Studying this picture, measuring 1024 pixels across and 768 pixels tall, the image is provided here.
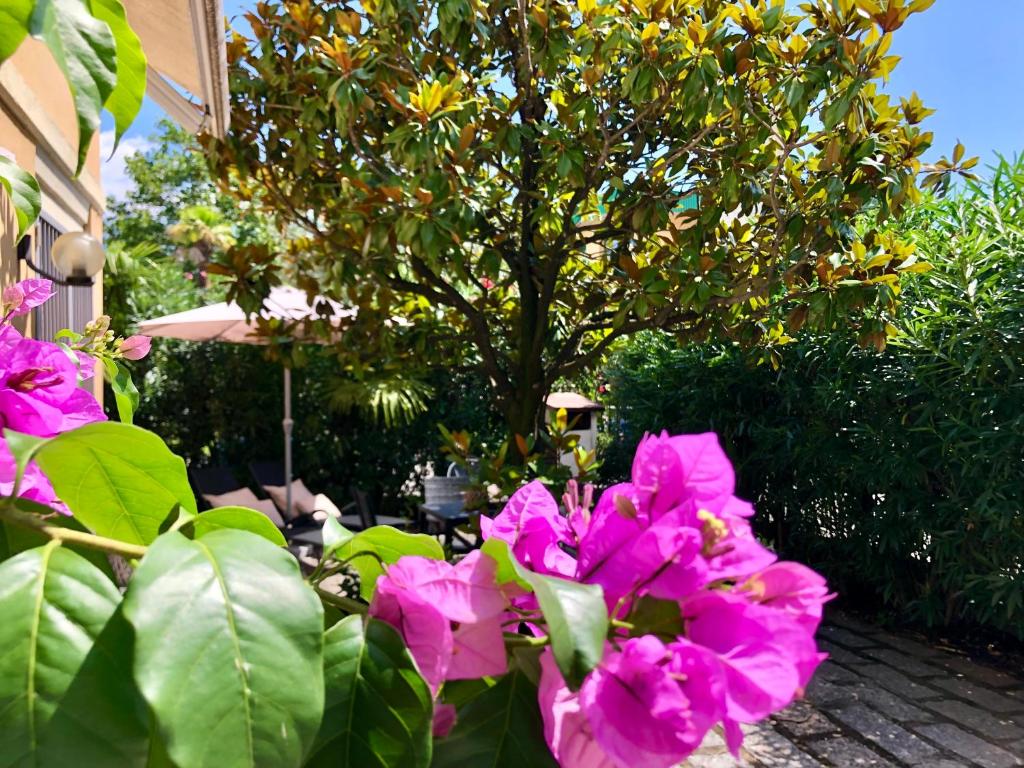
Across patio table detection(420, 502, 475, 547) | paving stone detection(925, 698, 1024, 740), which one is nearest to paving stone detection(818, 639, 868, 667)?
paving stone detection(925, 698, 1024, 740)

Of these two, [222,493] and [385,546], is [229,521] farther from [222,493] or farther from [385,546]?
[222,493]

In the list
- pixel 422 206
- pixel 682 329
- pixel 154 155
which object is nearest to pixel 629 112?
pixel 682 329

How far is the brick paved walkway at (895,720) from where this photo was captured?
379 centimetres

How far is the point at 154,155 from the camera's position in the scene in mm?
23609

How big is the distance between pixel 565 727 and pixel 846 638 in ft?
19.4

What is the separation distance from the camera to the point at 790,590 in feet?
1.19

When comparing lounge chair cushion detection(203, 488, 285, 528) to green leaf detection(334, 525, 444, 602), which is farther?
lounge chair cushion detection(203, 488, 285, 528)

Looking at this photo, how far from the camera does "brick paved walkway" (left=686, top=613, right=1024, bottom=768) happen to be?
3.79m

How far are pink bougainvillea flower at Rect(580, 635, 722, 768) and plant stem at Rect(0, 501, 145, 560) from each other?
0.70ft

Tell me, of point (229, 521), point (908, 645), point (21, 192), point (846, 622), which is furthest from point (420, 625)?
point (846, 622)

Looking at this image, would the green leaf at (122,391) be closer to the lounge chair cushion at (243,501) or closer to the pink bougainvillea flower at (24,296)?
the pink bougainvillea flower at (24,296)

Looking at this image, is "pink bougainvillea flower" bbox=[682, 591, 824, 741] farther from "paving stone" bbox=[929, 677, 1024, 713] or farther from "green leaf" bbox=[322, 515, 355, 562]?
"paving stone" bbox=[929, 677, 1024, 713]

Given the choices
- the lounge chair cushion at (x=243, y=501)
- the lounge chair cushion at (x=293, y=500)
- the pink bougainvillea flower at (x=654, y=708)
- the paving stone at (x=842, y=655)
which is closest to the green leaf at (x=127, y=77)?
the pink bougainvillea flower at (x=654, y=708)

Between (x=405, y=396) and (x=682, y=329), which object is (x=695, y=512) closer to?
(x=682, y=329)
